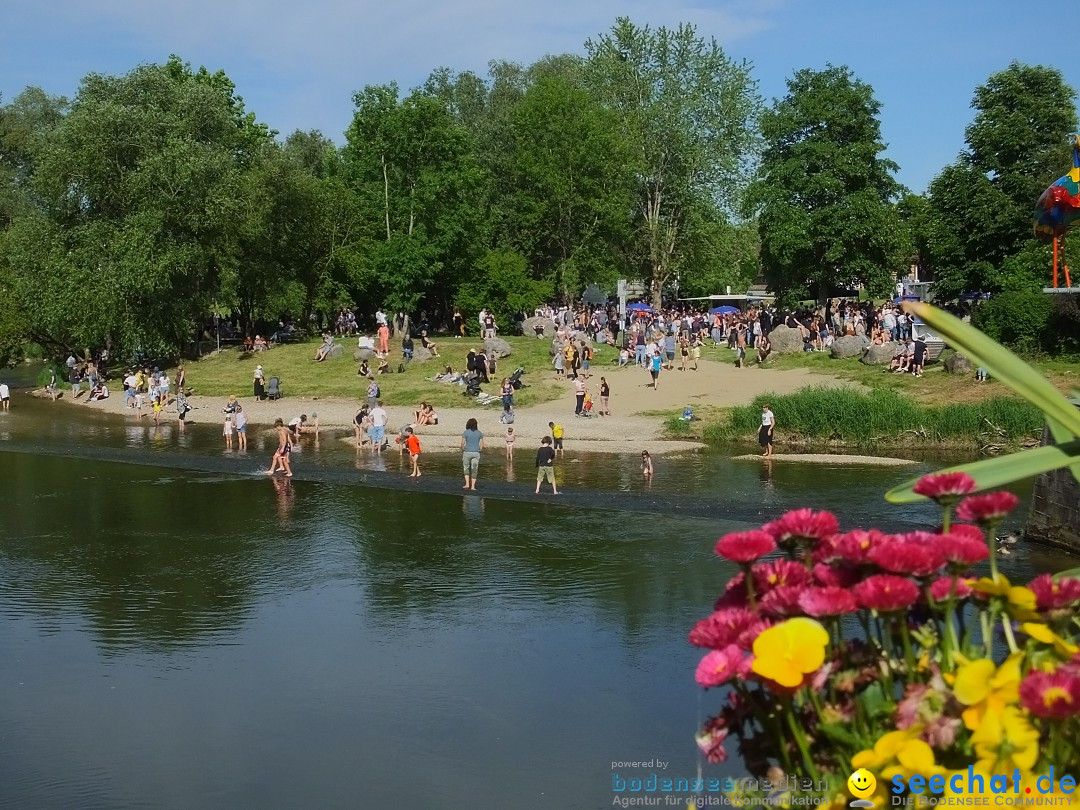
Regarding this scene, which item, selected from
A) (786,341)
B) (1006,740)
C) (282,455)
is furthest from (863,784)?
(786,341)

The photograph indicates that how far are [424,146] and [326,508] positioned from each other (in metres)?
32.2

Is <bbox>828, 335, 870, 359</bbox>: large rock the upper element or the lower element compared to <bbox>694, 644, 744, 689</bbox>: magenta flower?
upper

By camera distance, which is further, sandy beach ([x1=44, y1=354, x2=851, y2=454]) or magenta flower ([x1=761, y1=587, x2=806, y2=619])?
sandy beach ([x1=44, y1=354, x2=851, y2=454])

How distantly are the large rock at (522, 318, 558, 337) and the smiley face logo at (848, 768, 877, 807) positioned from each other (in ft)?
162

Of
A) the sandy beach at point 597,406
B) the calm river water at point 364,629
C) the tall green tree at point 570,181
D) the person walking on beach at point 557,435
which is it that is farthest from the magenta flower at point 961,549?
the tall green tree at point 570,181

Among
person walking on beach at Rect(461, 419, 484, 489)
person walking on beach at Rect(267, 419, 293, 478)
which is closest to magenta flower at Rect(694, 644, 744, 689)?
person walking on beach at Rect(461, 419, 484, 489)

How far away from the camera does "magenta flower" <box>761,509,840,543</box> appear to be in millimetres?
3947

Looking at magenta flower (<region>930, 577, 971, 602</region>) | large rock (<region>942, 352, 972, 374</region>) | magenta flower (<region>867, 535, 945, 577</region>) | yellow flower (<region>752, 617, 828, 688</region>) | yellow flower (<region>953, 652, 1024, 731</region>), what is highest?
large rock (<region>942, 352, 972, 374</region>)

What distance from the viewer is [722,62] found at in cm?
6119

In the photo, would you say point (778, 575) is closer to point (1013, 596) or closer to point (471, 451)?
point (1013, 596)

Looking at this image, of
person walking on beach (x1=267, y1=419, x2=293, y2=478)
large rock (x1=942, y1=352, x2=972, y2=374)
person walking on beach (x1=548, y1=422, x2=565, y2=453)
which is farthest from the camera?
large rock (x1=942, y1=352, x2=972, y2=374)

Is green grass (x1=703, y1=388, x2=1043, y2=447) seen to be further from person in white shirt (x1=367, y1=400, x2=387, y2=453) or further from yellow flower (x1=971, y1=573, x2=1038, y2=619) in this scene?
yellow flower (x1=971, y1=573, x2=1038, y2=619)

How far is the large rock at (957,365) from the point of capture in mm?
36781

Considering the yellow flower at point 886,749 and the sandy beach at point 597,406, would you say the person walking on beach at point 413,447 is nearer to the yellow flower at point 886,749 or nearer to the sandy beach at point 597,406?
the sandy beach at point 597,406
